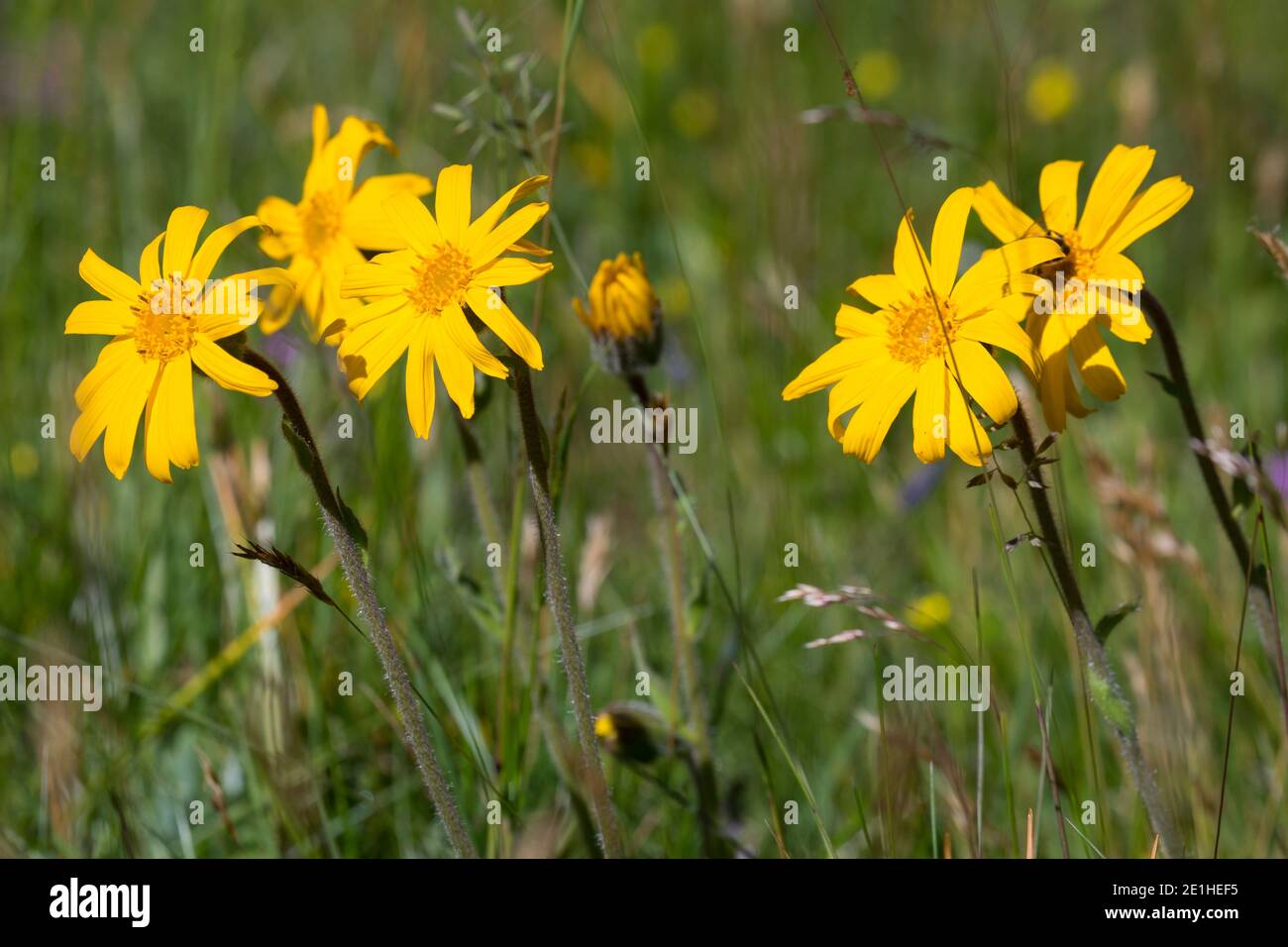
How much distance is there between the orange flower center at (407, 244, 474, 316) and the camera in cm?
213

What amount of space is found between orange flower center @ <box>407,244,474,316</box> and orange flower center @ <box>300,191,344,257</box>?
0.58 meters

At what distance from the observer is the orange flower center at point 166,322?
6.82ft

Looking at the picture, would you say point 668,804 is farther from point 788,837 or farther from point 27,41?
point 27,41

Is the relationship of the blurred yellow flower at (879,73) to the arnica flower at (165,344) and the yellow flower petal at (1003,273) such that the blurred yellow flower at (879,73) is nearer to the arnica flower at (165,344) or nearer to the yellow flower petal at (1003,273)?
the yellow flower petal at (1003,273)

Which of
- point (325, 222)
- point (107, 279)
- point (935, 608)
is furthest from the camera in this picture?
point (935, 608)

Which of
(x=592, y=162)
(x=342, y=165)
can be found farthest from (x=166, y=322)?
(x=592, y=162)

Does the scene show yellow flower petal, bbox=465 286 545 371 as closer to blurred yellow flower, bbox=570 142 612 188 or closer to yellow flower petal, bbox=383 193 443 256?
yellow flower petal, bbox=383 193 443 256

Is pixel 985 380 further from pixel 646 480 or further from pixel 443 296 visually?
pixel 646 480

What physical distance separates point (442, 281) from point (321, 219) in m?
0.66

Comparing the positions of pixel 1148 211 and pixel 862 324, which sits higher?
pixel 1148 211

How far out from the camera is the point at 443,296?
2133 millimetres

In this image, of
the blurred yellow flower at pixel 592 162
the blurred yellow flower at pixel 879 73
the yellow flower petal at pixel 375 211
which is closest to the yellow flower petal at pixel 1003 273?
the yellow flower petal at pixel 375 211

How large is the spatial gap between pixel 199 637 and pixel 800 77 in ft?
12.1

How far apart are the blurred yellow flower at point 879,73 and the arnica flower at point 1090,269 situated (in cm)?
432
